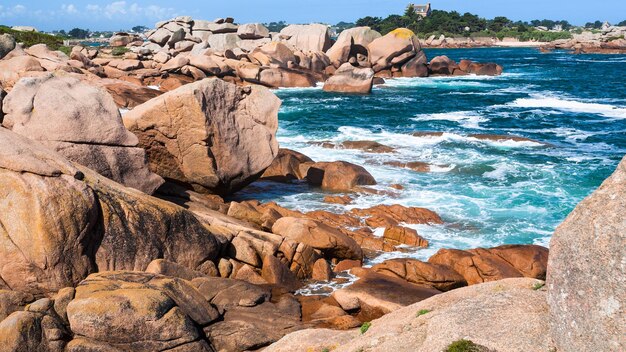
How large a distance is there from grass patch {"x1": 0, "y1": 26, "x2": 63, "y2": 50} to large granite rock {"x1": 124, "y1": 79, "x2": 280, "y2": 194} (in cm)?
6205

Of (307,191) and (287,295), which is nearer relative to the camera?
(287,295)

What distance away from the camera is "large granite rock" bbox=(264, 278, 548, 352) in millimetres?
9086

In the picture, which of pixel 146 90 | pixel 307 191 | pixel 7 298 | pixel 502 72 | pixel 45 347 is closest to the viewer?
pixel 45 347

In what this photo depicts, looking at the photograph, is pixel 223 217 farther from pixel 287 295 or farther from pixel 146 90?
pixel 146 90

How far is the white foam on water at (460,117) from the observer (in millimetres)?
46594

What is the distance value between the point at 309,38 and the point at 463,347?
3017 inches

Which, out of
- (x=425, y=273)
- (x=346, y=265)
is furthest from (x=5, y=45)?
(x=425, y=273)

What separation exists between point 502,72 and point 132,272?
281 feet

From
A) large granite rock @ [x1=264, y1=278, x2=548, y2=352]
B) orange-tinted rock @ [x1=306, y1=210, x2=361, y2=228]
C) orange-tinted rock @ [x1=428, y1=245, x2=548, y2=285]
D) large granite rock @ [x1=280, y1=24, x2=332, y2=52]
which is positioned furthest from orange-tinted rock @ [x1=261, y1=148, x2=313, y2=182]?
large granite rock @ [x1=280, y1=24, x2=332, y2=52]

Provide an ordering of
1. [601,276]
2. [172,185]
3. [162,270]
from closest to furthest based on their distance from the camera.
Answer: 1. [601,276]
2. [162,270]
3. [172,185]

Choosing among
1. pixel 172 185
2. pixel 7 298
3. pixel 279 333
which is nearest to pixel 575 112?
pixel 172 185

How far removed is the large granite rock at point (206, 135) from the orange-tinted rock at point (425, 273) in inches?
281

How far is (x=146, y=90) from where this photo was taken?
2005 inches

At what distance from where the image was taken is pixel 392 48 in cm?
7919
